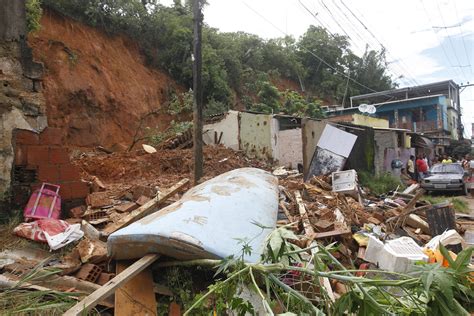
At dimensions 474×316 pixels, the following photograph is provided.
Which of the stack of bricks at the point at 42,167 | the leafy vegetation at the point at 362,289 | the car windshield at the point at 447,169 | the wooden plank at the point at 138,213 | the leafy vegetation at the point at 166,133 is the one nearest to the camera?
the leafy vegetation at the point at 362,289

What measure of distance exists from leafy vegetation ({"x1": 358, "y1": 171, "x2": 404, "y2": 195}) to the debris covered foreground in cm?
497

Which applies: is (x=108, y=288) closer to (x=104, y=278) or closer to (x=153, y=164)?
(x=104, y=278)

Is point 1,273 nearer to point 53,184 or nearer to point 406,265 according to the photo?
point 53,184

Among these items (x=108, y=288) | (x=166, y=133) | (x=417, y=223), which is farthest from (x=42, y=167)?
(x=166, y=133)

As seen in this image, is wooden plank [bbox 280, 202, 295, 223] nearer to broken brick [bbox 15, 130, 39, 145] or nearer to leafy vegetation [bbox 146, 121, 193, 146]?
broken brick [bbox 15, 130, 39, 145]

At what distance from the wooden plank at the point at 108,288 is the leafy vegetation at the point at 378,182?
1075 cm

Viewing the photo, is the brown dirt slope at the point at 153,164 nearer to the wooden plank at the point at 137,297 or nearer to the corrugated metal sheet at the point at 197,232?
the corrugated metal sheet at the point at 197,232

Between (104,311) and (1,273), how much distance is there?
1.18m

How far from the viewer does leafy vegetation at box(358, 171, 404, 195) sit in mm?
12473

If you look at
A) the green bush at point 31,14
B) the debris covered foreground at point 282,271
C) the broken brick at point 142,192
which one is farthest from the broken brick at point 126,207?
the green bush at point 31,14

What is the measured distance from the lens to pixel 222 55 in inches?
858

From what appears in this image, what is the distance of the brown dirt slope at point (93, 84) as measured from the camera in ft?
46.1

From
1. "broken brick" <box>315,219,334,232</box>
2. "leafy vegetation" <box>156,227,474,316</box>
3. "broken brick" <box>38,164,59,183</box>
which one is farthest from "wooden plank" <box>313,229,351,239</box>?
"broken brick" <box>38,164,59,183</box>

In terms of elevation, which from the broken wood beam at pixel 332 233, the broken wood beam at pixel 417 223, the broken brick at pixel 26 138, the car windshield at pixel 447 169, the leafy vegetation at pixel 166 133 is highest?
the leafy vegetation at pixel 166 133
